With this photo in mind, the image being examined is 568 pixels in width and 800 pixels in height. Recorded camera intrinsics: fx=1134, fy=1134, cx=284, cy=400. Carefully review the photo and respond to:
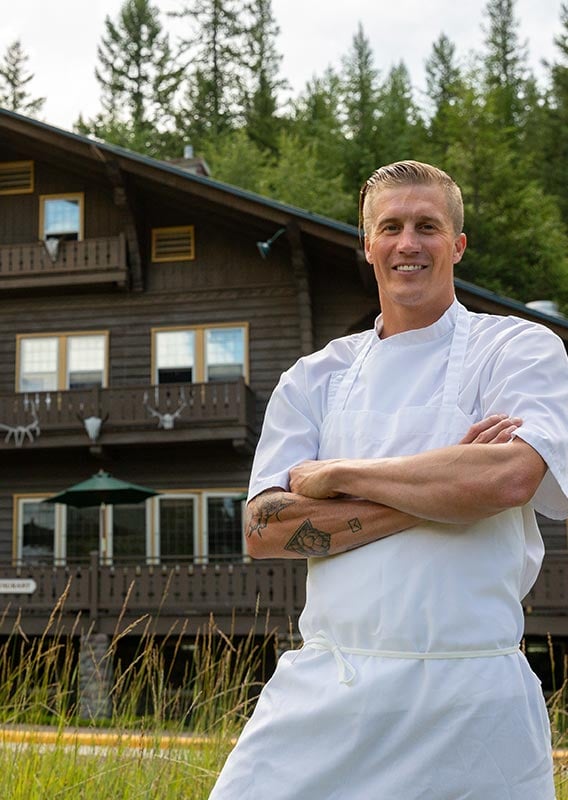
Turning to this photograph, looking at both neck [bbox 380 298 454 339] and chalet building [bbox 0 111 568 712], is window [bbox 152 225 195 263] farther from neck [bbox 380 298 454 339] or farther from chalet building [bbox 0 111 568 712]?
neck [bbox 380 298 454 339]

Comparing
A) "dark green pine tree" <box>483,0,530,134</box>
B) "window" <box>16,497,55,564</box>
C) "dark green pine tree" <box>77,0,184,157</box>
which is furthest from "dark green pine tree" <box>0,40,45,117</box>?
"window" <box>16,497,55,564</box>

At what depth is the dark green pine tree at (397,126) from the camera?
4188 cm

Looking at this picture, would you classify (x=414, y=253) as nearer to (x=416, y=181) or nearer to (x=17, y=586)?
Result: (x=416, y=181)

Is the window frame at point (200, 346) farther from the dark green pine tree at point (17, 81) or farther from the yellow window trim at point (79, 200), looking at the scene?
the dark green pine tree at point (17, 81)

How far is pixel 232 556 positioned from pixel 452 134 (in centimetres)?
2734

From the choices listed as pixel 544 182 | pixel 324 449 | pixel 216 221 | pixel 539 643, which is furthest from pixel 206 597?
pixel 544 182

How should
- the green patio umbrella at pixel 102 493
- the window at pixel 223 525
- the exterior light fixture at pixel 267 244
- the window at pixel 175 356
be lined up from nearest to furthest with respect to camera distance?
1. the green patio umbrella at pixel 102 493
2. the exterior light fixture at pixel 267 244
3. the window at pixel 223 525
4. the window at pixel 175 356

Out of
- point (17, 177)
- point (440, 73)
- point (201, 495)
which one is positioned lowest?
point (201, 495)

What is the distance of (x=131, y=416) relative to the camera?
18.5 meters

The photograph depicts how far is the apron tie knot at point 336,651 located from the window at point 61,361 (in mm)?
17844

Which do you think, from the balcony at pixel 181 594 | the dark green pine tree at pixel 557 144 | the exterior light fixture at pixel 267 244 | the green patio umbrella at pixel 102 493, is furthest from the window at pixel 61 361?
the dark green pine tree at pixel 557 144

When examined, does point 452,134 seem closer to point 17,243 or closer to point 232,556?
point 17,243

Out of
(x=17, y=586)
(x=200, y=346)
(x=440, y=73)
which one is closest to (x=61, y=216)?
(x=200, y=346)

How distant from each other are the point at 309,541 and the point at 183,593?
45.9ft
